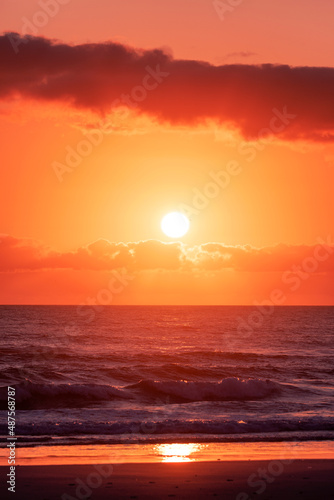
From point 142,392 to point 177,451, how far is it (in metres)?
17.0

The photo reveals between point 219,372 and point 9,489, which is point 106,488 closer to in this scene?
point 9,489

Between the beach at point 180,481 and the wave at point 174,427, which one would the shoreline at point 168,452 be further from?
the wave at point 174,427

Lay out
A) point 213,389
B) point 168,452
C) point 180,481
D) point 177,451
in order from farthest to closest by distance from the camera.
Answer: point 213,389 < point 177,451 < point 168,452 < point 180,481

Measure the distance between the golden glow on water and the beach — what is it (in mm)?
879

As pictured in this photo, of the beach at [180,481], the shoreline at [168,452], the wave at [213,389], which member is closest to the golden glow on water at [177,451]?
the shoreline at [168,452]

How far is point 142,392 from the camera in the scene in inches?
1454

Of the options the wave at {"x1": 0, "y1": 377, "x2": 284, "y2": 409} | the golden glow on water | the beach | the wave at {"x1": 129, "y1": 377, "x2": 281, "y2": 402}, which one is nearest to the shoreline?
the golden glow on water

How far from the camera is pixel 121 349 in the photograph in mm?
65438

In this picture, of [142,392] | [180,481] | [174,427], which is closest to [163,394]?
[142,392]

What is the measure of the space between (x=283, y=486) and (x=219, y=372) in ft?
103

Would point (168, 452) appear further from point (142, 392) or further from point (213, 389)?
point (213, 389)

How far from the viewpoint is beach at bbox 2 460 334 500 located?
14.8m

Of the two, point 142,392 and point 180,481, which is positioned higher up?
point 142,392

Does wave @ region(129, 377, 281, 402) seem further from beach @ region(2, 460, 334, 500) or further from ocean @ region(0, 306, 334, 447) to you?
beach @ region(2, 460, 334, 500)
